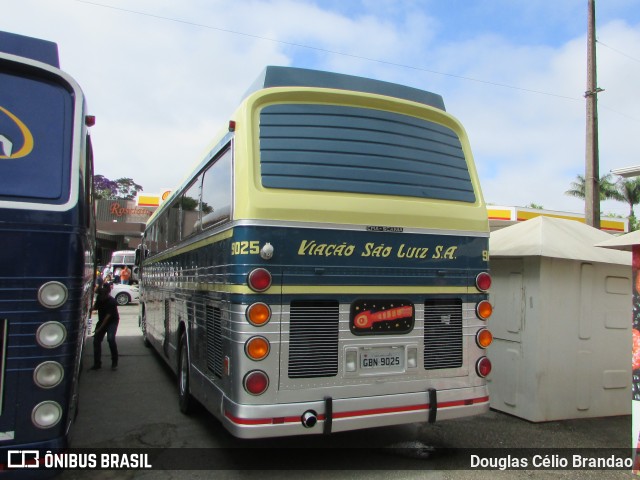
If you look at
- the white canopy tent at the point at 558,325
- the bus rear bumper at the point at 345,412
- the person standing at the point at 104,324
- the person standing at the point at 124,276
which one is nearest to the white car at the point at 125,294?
the person standing at the point at 124,276

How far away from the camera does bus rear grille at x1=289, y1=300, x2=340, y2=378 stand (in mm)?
4270

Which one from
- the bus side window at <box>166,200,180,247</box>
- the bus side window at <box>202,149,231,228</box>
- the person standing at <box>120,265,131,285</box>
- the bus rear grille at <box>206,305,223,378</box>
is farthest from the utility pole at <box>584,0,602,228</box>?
the person standing at <box>120,265,131,285</box>

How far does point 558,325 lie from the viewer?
628 cm

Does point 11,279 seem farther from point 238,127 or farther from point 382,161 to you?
point 382,161

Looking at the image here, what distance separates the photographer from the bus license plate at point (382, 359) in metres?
4.49

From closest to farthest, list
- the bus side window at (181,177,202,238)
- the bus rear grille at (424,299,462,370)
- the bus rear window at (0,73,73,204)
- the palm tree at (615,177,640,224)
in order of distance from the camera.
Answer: the bus rear window at (0,73,73,204), the bus rear grille at (424,299,462,370), the bus side window at (181,177,202,238), the palm tree at (615,177,640,224)

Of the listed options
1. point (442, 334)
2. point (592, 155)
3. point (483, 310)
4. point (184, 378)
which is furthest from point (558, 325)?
point (592, 155)

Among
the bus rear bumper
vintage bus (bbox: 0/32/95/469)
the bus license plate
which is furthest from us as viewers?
the bus license plate

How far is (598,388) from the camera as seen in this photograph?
6555 millimetres

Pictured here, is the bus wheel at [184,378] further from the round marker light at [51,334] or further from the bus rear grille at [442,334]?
the bus rear grille at [442,334]

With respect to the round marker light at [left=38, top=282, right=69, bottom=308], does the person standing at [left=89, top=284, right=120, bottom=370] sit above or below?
below

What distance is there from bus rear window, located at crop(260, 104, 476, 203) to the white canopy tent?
169 cm

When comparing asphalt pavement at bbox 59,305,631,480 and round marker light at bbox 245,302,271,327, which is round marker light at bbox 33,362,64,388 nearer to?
round marker light at bbox 245,302,271,327

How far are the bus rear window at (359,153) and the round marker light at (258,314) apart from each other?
3.31ft
